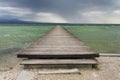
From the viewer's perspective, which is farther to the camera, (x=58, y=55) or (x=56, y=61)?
(x=58, y=55)

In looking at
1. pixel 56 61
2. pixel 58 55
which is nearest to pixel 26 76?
pixel 56 61

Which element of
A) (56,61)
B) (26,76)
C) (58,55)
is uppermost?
(58,55)

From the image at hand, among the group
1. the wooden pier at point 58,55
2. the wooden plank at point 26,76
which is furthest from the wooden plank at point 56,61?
the wooden plank at point 26,76

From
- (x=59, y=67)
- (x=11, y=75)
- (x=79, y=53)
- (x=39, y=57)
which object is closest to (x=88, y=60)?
(x=79, y=53)

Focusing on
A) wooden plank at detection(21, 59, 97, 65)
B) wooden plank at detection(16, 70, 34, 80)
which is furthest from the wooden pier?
wooden plank at detection(16, 70, 34, 80)

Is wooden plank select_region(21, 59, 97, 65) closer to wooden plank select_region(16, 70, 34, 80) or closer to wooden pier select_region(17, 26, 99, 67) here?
wooden pier select_region(17, 26, 99, 67)

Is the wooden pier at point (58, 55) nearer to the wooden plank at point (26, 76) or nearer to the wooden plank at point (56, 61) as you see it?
the wooden plank at point (56, 61)

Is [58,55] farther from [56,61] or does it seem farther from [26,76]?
[26,76]

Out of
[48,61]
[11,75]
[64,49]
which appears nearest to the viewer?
[11,75]

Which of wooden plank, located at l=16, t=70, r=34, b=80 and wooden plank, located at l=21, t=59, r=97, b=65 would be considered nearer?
wooden plank, located at l=16, t=70, r=34, b=80

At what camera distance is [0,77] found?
8.73m

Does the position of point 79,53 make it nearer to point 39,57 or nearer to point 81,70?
point 81,70

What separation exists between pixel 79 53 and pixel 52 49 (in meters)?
1.53

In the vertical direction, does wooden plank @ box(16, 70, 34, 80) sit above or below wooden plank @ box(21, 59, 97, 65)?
below
